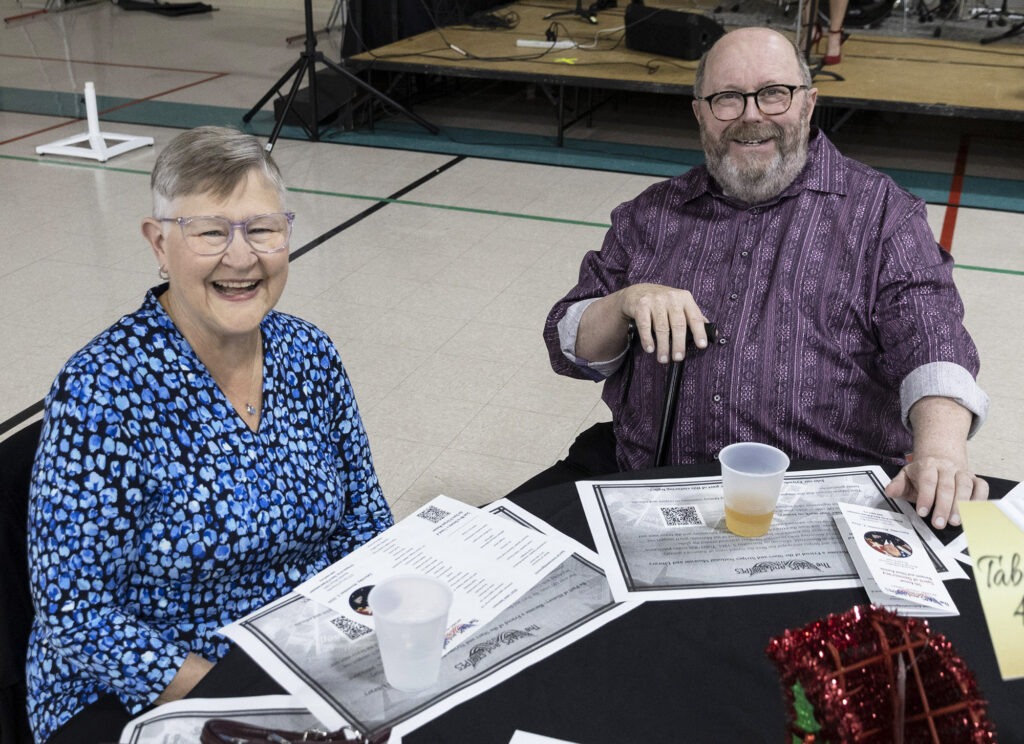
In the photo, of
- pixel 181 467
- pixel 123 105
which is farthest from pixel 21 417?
pixel 123 105

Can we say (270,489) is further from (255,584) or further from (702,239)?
(702,239)

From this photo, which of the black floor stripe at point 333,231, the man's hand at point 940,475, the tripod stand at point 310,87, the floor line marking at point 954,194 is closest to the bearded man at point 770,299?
the man's hand at point 940,475

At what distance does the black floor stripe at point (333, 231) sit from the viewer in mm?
2957

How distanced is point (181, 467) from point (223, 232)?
0.32m

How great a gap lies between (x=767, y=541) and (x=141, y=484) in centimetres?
78

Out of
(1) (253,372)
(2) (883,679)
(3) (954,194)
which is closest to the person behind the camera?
(2) (883,679)

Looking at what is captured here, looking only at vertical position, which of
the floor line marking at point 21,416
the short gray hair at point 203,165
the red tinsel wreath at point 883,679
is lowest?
the floor line marking at point 21,416

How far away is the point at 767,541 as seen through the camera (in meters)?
1.28

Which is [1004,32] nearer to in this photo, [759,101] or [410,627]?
[759,101]

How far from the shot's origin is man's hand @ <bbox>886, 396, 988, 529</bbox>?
1.32m

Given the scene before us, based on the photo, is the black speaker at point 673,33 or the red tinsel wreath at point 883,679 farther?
the black speaker at point 673,33

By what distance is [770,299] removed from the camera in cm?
184

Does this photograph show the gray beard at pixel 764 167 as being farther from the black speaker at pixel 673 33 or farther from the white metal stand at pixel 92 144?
the white metal stand at pixel 92 144

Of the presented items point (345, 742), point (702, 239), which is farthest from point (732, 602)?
point (702, 239)
